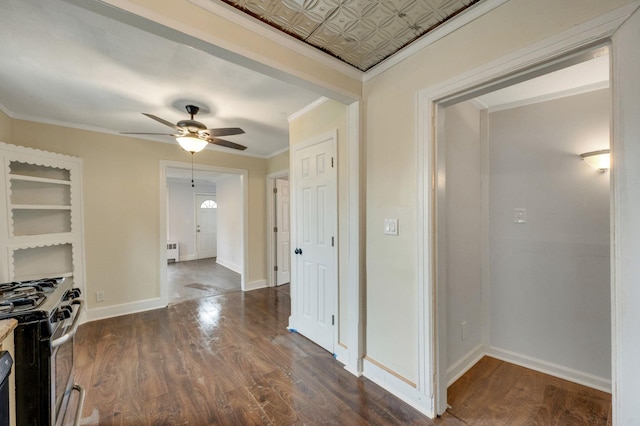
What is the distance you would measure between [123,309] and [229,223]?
3253mm

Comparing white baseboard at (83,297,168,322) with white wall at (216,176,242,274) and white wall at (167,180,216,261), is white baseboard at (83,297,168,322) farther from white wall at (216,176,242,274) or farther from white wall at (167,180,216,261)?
white wall at (167,180,216,261)

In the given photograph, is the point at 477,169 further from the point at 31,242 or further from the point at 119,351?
the point at 31,242

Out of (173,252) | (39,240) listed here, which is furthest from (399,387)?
(173,252)

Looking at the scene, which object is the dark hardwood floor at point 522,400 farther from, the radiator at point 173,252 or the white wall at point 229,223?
the radiator at point 173,252

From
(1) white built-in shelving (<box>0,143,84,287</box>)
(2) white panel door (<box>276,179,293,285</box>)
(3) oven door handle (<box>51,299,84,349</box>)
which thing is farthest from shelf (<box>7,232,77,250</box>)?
(2) white panel door (<box>276,179,293,285</box>)

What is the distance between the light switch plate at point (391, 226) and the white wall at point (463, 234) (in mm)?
459

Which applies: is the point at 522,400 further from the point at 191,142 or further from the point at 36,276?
the point at 36,276

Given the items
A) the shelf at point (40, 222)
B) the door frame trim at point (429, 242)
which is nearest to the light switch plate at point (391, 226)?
the door frame trim at point (429, 242)

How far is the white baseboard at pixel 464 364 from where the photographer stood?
2.03m

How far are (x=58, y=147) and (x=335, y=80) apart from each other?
3380 mm

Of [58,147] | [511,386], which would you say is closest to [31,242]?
[58,147]

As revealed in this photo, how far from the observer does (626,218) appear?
0.98 m

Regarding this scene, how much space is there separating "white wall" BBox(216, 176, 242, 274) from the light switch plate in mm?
4440

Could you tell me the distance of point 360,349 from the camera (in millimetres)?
2102
